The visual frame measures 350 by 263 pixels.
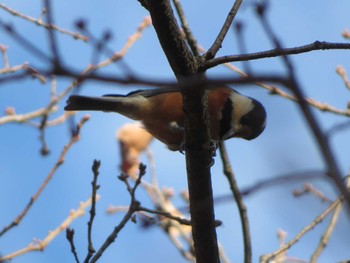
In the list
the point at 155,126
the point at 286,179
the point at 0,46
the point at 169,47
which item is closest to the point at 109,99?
the point at 155,126

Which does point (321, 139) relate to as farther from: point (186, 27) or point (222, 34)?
point (186, 27)

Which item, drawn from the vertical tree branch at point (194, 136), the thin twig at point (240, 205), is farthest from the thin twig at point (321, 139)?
the thin twig at point (240, 205)

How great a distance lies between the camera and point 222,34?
245 centimetres

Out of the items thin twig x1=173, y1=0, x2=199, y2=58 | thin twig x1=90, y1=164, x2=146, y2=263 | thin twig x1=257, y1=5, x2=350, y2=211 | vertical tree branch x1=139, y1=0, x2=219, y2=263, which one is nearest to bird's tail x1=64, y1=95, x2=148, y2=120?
thin twig x1=173, y1=0, x2=199, y2=58

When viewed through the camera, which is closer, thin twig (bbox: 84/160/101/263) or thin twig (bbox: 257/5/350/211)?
thin twig (bbox: 257/5/350/211)

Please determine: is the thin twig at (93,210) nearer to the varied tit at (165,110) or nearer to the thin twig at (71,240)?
the thin twig at (71,240)

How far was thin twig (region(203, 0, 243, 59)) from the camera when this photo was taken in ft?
7.55

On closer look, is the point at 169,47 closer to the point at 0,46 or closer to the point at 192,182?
the point at 192,182

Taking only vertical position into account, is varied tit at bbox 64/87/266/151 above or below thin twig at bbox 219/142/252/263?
above

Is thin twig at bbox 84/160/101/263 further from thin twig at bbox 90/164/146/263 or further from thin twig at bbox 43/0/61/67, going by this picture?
thin twig at bbox 43/0/61/67

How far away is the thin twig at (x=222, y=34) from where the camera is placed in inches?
90.7

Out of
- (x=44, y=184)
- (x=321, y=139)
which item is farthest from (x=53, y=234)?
(x=321, y=139)

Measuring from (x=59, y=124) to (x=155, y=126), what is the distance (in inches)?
31.7

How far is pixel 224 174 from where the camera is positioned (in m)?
3.50
